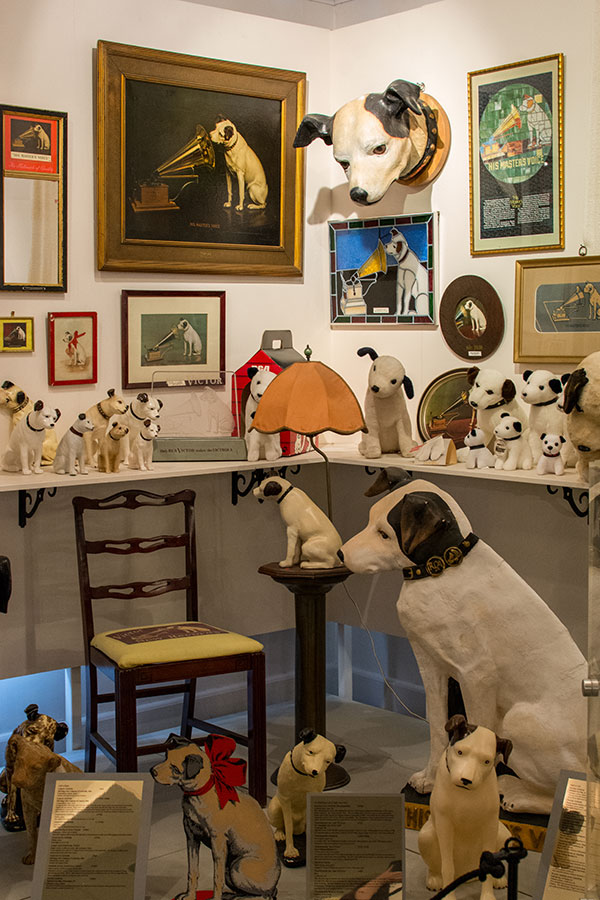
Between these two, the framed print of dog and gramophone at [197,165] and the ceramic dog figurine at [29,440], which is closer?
the ceramic dog figurine at [29,440]

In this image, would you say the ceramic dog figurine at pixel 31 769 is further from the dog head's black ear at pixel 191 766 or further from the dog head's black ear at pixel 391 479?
the dog head's black ear at pixel 391 479

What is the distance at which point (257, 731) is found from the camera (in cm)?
349

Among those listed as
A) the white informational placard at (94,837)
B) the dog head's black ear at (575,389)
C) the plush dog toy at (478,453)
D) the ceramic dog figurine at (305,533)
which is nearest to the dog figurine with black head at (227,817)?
the white informational placard at (94,837)

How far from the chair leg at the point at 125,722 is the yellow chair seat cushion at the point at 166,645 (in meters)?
0.04

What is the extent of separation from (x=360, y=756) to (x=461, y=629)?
107 centimetres

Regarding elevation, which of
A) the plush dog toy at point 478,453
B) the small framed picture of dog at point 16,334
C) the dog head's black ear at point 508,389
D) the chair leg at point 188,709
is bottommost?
the chair leg at point 188,709

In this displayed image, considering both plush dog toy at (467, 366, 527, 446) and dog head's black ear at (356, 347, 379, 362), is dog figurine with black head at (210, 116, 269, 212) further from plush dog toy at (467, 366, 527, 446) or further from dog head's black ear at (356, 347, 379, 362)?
plush dog toy at (467, 366, 527, 446)

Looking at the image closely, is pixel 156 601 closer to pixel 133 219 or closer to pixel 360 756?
pixel 360 756

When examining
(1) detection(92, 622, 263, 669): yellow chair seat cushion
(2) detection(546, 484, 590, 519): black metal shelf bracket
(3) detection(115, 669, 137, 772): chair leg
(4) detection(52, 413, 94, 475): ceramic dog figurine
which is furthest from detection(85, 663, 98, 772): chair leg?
(2) detection(546, 484, 590, 519): black metal shelf bracket

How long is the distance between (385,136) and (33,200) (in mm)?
1263

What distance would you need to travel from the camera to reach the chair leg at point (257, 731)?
3482mm

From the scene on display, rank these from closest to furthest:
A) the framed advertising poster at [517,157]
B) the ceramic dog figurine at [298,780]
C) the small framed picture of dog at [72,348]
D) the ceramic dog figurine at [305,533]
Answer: the ceramic dog figurine at [298,780]
the ceramic dog figurine at [305,533]
the framed advertising poster at [517,157]
the small framed picture of dog at [72,348]

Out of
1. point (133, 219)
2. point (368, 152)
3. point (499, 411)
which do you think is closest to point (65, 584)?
point (133, 219)

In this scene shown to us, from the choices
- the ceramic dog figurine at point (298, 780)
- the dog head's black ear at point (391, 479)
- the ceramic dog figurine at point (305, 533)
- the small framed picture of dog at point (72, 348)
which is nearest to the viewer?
the ceramic dog figurine at point (298, 780)
